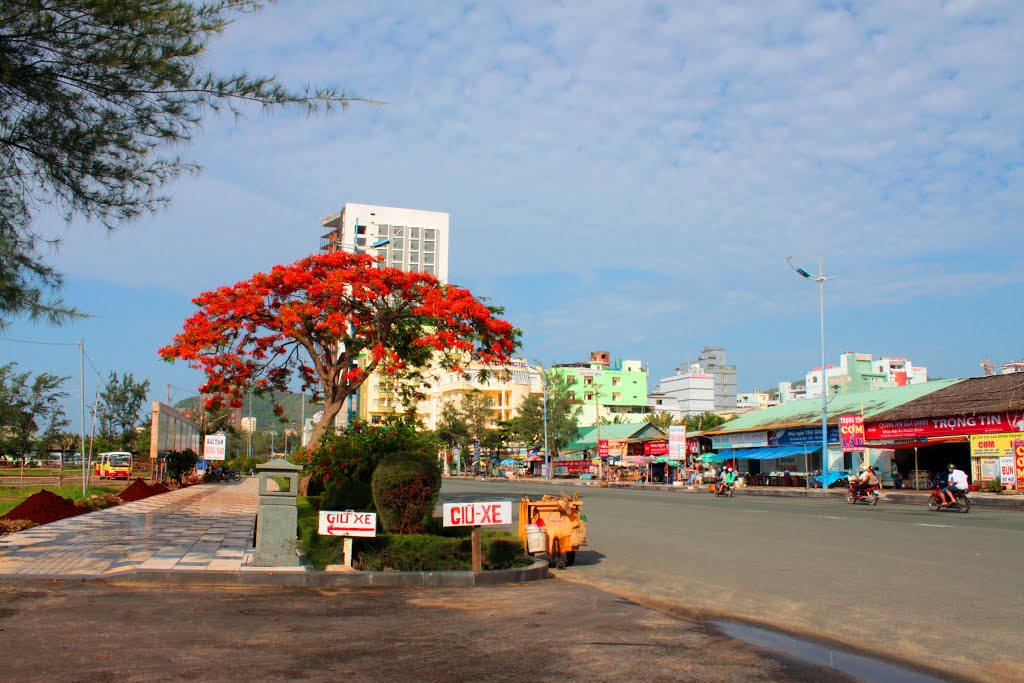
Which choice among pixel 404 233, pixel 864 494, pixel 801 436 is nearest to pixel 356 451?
pixel 864 494

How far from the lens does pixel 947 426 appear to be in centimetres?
3753

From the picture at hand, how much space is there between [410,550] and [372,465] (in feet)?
17.7

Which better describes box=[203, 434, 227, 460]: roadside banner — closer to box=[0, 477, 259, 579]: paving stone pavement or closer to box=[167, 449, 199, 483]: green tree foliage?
box=[167, 449, 199, 483]: green tree foliage

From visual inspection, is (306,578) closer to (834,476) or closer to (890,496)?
(890,496)

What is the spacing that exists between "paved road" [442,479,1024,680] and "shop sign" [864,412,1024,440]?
15.4 metres

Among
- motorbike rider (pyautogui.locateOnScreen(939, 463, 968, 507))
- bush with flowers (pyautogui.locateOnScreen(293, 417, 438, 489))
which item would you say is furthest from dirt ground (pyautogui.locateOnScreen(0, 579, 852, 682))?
motorbike rider (pyautogui.locateOnScreen(939, 463, 968, 507))

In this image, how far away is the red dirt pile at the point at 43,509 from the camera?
673 inches

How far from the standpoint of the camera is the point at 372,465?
16.4 meters

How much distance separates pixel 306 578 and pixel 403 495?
289 cm

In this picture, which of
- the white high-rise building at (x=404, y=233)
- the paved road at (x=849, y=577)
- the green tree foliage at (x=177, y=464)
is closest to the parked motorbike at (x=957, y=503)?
the paved road at (x=849, y=577)

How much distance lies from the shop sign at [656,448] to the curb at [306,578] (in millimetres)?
48863

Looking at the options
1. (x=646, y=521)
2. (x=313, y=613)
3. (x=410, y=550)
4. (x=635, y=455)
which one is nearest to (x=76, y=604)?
(x=313, y=613)

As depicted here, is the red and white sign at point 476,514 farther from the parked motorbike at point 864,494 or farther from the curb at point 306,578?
the parked motorbike at point 864,494

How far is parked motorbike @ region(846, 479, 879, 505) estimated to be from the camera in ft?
98.0
